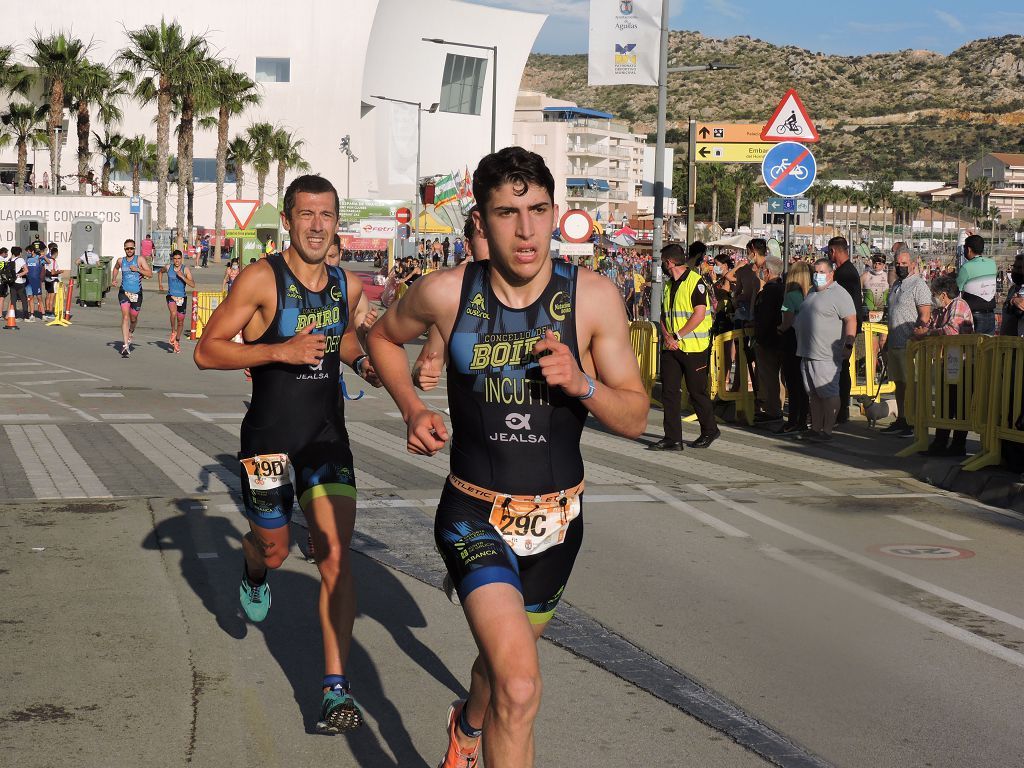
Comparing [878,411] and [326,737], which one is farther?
[878,411]

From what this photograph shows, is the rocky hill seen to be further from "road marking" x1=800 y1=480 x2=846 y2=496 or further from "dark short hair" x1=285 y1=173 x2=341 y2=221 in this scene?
"dark short hair" x1=285 y1=173 x2=341 y2=221

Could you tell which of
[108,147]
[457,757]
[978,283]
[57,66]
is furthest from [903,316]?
[108,147]

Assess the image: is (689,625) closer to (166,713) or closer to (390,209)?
(166,713)

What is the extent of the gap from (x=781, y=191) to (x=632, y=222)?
72064 millimetres

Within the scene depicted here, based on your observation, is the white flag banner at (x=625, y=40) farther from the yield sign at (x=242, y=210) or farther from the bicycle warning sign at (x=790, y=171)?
the yield sign at (x=242, y=210)

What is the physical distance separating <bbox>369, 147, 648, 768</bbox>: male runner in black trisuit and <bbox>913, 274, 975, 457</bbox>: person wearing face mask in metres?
8.84

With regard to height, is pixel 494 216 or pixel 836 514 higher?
pixel 494 216

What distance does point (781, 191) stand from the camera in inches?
658

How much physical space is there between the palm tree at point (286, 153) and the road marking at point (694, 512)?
8565 cm

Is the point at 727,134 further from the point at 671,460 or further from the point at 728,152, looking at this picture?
the point at 671,460

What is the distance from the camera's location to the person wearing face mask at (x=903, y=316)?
46.1 ft

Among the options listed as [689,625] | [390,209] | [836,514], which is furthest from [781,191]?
[390,209]

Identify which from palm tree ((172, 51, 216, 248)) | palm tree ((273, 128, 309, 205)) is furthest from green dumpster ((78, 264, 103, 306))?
palm tree ((273, 128, 309, 205))

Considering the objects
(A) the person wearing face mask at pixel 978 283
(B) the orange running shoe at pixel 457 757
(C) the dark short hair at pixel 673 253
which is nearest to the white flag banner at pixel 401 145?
(A) the person wearing face mask at pixel 978 283
